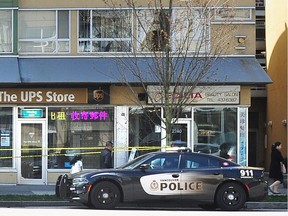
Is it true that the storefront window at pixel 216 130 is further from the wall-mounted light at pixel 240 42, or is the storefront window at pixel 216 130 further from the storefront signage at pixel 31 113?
the storefront signage at pixel 31 113

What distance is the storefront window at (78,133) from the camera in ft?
68.6

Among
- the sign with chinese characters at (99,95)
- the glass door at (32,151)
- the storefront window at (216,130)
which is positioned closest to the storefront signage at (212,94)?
the storefront window at (216,130)

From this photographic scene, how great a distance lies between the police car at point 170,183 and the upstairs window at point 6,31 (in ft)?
25.3

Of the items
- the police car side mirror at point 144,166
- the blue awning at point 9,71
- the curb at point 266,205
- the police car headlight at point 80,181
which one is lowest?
the curb at point 266,205

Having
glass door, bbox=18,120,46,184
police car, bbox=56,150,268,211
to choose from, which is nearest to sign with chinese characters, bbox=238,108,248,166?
police car, bbox=56,150,268,211

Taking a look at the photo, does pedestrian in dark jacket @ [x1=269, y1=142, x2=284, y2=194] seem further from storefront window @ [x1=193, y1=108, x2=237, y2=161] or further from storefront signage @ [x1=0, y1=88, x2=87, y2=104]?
storefront signage @ [x1=0, y1=88, x2=87, y2=104]

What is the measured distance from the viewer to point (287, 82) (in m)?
26.1

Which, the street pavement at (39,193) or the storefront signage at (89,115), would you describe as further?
the storefront signage at (89,115)

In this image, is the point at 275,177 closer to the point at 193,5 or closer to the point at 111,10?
the point at 193,5

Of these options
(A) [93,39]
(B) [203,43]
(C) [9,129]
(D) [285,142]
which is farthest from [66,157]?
(D) [285,142]

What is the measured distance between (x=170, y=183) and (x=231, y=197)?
1583mm

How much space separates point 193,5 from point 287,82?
8.57 metres

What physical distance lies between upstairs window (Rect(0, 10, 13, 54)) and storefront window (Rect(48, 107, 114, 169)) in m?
2.70

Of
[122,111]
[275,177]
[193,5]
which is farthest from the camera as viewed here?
[122,111]
